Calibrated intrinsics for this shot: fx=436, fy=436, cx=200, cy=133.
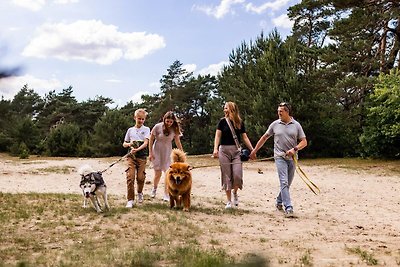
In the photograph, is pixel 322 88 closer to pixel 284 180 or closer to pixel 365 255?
pixel 284 180

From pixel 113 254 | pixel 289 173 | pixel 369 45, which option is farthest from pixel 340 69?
pixel 113 254

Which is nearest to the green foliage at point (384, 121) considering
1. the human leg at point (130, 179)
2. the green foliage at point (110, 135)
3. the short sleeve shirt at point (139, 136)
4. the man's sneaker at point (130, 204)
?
the short sleeve shirt at point (139, 136)

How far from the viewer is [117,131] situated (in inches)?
1485

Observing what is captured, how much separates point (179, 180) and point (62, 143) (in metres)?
33.7

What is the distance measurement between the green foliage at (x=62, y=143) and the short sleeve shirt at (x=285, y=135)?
111ft

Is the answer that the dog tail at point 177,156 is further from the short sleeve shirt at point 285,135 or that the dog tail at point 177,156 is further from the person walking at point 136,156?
the short sleeve shirt at point 285,135

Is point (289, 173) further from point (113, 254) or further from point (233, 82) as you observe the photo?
point (233, 82)

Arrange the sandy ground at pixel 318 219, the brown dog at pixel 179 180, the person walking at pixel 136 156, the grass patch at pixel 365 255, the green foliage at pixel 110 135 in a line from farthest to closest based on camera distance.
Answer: the green foliage at pixel 110 135 → the person walking at pixel 136 156 → the brown dog at pixel 179 180 → the sandy ground at pixel 318 219 → the grass patch at pixel 365 255

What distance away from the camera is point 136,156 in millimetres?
8031

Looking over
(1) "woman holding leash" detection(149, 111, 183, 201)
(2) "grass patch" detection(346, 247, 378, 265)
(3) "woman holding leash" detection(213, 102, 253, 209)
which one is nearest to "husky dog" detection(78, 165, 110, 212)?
(1) "woman holding leash" detection(149, 111, 183, 201)

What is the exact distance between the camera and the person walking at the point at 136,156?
7.96m

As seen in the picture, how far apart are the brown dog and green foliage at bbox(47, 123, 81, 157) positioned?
33260 mm

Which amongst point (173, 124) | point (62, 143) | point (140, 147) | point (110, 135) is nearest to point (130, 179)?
point (140, 147)

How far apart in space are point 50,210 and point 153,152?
91.0 inches
